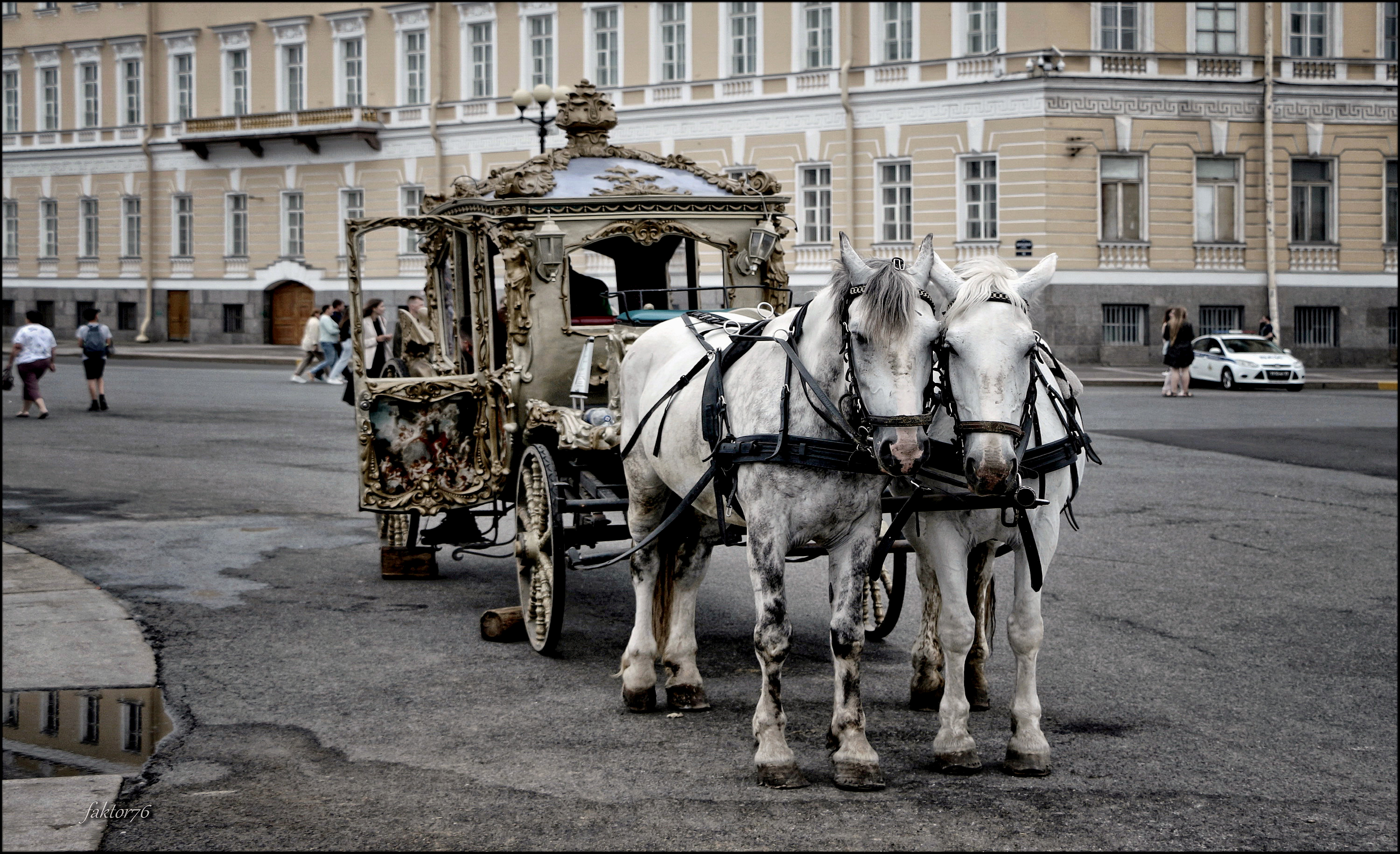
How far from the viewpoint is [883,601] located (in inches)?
324

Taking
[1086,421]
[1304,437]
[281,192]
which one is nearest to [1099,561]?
[1304,437]

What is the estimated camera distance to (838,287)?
5367 millimetres

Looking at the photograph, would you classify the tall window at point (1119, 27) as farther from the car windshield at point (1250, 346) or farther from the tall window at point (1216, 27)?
the car windshield at point (1250, 346)

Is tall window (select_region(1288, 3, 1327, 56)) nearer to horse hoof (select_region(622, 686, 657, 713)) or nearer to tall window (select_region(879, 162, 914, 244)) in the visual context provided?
tall window (select_region(879, 162, 914, 244))

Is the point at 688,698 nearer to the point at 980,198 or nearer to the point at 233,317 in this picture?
the point at 980,198

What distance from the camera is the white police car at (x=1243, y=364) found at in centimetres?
2711

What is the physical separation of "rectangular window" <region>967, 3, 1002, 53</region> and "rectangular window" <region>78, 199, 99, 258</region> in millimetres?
28334

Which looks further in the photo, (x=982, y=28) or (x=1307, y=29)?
(x=982, y=28)

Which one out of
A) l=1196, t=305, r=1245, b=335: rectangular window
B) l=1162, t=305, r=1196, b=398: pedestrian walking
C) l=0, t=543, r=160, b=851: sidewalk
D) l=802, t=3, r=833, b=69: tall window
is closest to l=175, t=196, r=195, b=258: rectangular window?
l=802, t=3, r=833, b=69: tall window

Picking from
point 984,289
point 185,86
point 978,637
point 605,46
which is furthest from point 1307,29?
point 185,86

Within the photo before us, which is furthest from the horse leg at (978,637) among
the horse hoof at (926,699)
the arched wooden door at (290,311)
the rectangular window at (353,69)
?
the rectangular window at (353,69)

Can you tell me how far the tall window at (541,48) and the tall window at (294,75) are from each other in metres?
7.77

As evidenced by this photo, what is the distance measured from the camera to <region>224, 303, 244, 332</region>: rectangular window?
41938 millimetres

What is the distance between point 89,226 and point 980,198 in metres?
28.9
